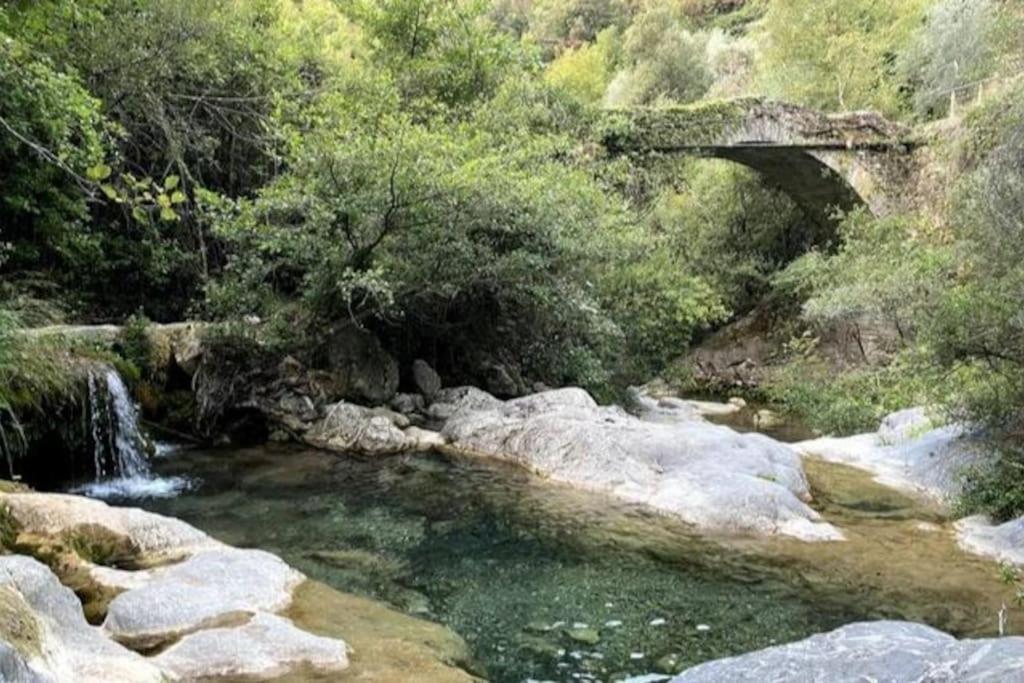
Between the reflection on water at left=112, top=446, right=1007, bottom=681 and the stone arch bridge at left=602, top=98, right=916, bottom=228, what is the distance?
36.3 ft

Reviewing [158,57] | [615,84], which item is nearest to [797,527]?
[158,57]

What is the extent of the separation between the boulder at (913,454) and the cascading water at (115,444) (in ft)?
26.6

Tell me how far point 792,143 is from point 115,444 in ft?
52.5

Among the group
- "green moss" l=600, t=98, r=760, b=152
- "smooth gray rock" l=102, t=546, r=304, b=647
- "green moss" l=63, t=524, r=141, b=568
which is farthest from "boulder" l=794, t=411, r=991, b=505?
"green moss" l=600, t=98, r=760, b=152

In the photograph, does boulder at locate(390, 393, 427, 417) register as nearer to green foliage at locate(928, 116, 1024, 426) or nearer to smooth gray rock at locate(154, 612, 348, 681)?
green foliage at locate(928, 116, 1024, 426)

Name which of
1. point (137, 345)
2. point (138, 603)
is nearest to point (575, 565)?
point (138, 603)

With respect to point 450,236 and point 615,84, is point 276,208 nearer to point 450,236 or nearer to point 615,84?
point 450,236

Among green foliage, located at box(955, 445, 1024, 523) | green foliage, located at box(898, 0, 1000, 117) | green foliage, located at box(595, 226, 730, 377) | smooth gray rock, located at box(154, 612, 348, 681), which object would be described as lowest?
smooth gray rock, located at box(154, 612, 348, 681)

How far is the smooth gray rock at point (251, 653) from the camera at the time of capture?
4070mm

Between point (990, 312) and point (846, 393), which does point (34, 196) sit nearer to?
point (990, 312)

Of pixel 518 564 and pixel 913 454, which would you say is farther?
Answer: pixel 913 454

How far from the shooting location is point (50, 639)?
3656 mm

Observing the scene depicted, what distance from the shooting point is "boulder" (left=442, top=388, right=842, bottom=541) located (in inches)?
307

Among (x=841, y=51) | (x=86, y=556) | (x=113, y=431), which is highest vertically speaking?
(x=841, y=51)
